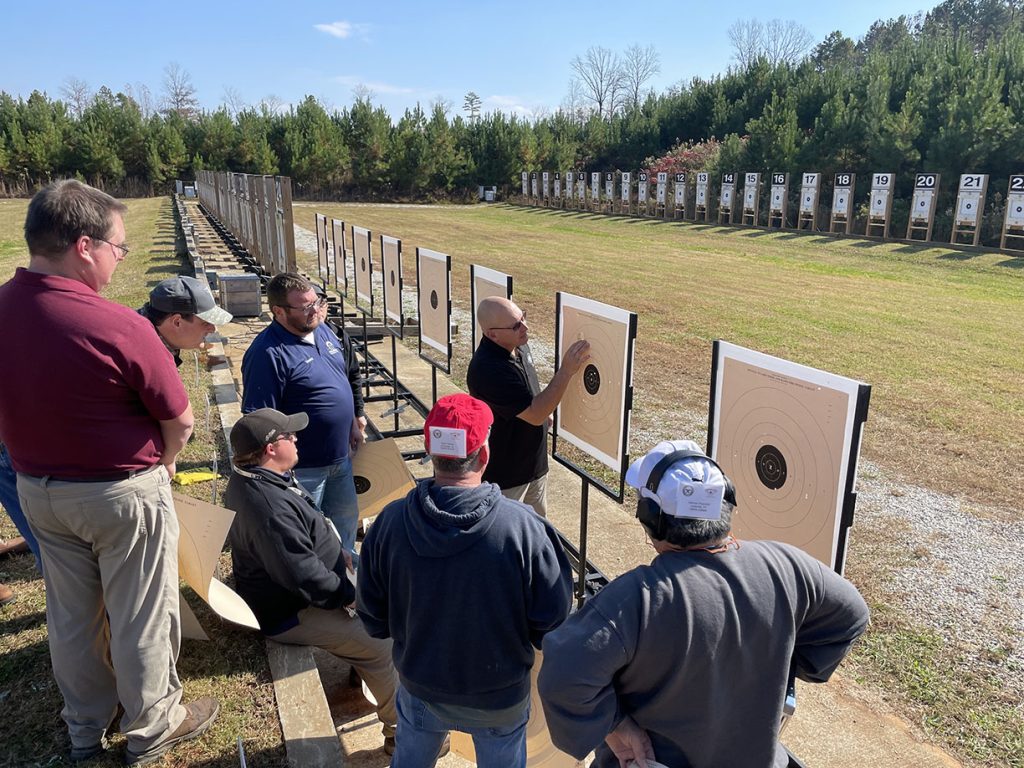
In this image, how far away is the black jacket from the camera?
8.74ft

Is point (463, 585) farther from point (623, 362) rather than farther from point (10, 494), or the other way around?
point (10, 494)

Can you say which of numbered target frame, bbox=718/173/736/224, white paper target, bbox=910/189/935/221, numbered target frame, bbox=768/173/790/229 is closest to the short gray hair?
white paper target, bbox=910/189/935/221

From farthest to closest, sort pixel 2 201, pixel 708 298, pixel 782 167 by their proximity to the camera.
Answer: pixel 2 201 → pixel 782 167 → pixel 708 298

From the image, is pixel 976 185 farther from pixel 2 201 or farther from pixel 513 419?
pixel 2 201

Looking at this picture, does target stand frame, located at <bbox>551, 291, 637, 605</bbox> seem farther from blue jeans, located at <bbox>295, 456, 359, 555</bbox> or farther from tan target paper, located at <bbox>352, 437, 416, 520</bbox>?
blue jeans, located at <bbox>295, 456, 359, 555</bbox>

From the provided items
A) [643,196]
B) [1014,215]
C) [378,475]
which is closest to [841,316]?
[378,475]

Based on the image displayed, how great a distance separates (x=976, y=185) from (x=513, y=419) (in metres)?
25.7

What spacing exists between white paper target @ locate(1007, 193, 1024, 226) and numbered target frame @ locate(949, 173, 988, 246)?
0.84 m

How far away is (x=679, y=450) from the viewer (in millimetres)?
1720

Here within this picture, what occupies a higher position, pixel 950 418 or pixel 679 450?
pixel 679 450

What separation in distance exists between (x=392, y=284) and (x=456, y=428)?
5476 mm

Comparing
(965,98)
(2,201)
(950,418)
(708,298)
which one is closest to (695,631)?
(950,418)

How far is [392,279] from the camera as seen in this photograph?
7.23 metres

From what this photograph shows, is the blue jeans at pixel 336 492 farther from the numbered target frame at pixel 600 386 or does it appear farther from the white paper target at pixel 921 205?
the white paper target at pixel 921 205
